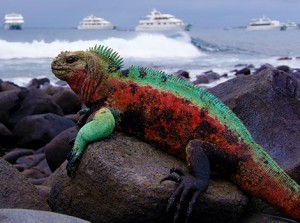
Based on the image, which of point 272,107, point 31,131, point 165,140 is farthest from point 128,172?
point 31,131

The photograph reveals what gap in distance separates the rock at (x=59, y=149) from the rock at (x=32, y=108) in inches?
128

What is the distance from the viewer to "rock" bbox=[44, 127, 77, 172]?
6250 mm

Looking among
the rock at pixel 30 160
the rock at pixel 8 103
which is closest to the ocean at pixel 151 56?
the rock at pixel 8 103

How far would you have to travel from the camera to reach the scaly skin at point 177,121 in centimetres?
362

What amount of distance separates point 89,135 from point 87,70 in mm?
518

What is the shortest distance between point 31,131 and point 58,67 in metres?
4.67

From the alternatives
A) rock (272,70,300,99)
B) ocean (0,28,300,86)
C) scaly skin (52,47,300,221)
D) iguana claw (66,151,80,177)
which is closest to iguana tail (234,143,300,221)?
scaly skin (52,47,300,221)

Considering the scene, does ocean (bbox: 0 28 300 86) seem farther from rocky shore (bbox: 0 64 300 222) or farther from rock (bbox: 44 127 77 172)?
rocky shore (bbox: 0 64 300 222)

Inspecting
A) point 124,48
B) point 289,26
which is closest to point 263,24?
point 289,26

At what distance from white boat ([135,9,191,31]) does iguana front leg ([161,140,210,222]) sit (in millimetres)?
68373

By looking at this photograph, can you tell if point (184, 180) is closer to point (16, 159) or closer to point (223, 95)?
point (223, 95)

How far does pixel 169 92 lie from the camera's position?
3.81 metres

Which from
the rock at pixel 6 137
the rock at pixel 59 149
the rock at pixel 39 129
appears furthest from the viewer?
the rock at pixel 6 137

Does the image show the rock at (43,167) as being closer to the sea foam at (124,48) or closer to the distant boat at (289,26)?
the sea foam at (124,48)
